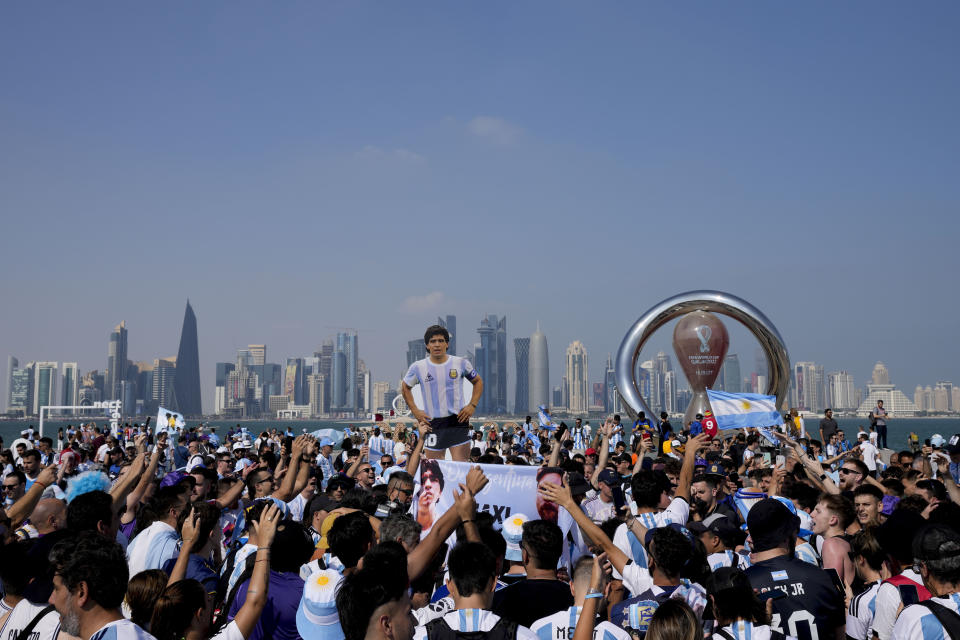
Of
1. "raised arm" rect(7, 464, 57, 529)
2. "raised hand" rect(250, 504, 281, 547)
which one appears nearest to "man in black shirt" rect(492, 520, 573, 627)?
"raised hand" rect(250, 504, 281, 547)

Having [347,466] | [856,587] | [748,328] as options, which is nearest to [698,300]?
[748,328]

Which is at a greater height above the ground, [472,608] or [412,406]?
[412,406]

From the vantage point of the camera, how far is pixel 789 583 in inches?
176

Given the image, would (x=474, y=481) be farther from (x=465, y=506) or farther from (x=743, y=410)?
(x=743, y=410)

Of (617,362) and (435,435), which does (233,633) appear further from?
(617,362)

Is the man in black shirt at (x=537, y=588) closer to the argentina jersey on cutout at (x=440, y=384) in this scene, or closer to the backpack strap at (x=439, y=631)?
the backpack strap at (x=439, y=631)

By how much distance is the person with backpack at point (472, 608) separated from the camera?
3.43 metres

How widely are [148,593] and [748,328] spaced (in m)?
34.2

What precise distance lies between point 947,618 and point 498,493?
3673 mm

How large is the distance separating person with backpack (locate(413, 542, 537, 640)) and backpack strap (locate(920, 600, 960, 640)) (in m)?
1.93

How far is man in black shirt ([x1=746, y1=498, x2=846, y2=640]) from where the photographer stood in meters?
4.37

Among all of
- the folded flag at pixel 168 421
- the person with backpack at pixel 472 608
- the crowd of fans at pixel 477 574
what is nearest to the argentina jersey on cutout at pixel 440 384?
the crowd of fans at pixel 477 574

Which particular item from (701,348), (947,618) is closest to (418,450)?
(947,618)

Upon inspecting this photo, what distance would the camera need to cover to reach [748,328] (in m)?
35.1
